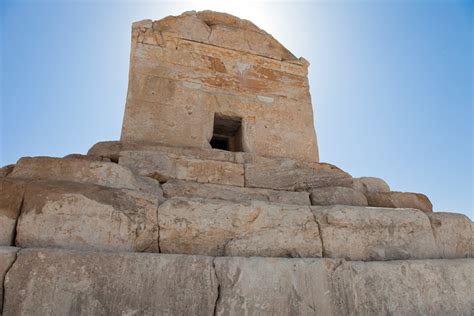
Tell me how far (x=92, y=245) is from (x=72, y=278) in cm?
33

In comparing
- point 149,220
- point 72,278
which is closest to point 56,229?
point 72,278

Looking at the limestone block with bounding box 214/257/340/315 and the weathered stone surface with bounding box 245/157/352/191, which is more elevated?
the weathered stone surface with bounding box 245/157/352/191

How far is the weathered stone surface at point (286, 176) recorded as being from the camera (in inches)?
143

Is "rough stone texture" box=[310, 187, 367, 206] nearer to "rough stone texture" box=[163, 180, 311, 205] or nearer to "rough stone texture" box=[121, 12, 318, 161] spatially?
"rough stone texture" box=[163, 180, 311, 205]

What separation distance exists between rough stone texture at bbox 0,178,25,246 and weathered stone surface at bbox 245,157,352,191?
83.6 inches

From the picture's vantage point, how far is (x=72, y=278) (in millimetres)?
1979

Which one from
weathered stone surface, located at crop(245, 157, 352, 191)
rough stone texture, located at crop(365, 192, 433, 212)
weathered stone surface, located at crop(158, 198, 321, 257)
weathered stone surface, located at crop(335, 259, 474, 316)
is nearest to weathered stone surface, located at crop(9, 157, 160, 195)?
weathered stone surface, located at crop(158, 198, 321, 257)

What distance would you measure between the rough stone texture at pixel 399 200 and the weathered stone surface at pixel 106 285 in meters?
2.26

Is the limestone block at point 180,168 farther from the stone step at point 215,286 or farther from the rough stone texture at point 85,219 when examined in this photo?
the stone step at point 215,286

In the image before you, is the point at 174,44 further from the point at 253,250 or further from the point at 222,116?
the point at 253,250

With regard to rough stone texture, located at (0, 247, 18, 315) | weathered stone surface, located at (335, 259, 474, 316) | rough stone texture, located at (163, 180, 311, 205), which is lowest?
weathered stone surface, located at (335, 259, 474, 316)

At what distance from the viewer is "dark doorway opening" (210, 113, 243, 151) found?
491 centimetres

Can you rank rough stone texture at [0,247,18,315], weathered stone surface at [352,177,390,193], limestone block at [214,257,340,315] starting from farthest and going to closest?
weathered stone surface at [352,177,390,193] < limestone block at [214,257,340,315] < rough stone texture at [0,247,18,315]

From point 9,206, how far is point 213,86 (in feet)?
10.8
